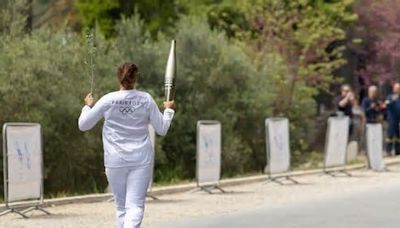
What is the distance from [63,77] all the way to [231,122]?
4.78m

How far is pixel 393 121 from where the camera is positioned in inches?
912

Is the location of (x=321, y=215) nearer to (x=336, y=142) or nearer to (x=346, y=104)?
(x=336, y=142)

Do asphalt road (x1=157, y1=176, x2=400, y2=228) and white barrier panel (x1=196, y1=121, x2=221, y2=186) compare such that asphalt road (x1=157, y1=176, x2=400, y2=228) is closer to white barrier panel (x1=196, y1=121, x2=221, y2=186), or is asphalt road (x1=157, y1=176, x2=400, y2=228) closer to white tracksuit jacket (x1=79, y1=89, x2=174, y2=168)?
white barrier panel (x1=196, y1=121, x2=221, y2=186)

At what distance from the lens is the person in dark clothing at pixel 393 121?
23125 mm

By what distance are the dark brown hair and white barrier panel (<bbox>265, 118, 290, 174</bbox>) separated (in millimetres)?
8226

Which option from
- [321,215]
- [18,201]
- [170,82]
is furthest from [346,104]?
[170,82]

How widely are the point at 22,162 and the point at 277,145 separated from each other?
594 cm

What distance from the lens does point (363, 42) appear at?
1216 inches

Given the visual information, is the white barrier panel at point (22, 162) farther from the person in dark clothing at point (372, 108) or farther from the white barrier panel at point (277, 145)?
the person in dark clothing at point (372, 108)

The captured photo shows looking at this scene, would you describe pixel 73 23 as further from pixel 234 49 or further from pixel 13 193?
pixel 13 193

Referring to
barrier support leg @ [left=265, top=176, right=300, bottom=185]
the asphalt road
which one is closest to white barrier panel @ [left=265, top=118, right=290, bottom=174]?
barrier support leg @ [left=265, top=176, right=300, bottom=185]

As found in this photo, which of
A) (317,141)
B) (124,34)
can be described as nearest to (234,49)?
(124,34)

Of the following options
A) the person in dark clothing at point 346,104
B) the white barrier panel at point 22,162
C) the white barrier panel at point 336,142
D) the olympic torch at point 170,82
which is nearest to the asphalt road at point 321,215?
the white barrier panel at point 22,162

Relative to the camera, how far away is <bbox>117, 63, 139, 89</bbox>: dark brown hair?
8.36 metres
